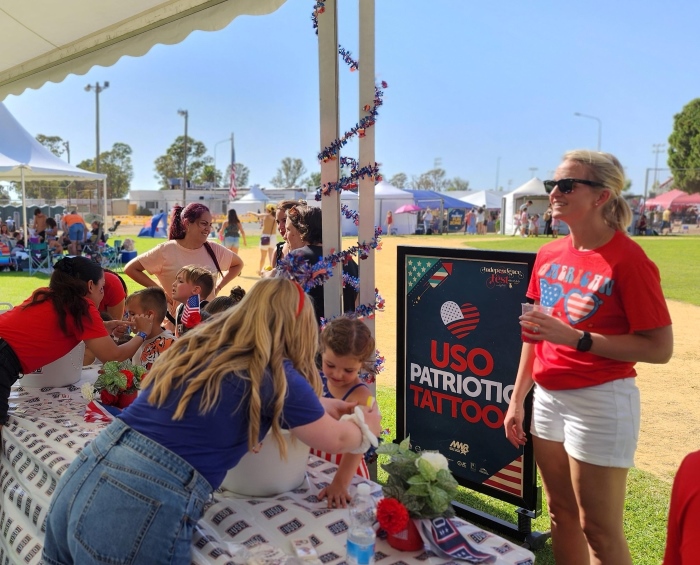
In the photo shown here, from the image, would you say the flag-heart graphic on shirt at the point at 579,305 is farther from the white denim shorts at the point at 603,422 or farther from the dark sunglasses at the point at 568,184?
the dark sunglasses at the point at 568,184

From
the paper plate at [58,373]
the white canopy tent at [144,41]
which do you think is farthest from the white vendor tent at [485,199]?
the paper plate at [58,373]

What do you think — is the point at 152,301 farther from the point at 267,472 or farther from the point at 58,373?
the point at 267,472

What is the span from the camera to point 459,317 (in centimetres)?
320

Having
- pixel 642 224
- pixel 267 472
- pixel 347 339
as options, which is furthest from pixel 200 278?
pixel 642 224

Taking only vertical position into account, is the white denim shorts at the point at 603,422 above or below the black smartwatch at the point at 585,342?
below

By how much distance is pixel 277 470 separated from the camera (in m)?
A: 1.97

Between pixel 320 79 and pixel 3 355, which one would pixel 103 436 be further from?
pixel 320 79

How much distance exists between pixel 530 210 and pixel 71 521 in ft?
136

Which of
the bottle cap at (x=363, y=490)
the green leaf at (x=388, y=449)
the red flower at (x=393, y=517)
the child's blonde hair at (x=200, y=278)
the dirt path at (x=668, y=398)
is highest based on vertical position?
the child's blonde hair at (x=200, y=278)

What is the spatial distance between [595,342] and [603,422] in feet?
0.92

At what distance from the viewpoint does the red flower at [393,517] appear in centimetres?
165

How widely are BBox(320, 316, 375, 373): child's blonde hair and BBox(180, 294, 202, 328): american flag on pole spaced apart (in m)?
1.01

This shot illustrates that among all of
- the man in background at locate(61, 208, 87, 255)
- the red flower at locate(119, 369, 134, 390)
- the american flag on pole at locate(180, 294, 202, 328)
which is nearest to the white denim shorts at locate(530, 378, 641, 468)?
the american flag on pole at locate(180, 294, 202, 328)

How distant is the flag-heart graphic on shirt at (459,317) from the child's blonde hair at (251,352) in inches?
58.0
